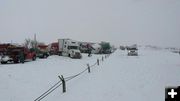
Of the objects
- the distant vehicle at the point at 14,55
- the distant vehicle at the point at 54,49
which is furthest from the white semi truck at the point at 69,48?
the distant vehicle at the point at 14,55

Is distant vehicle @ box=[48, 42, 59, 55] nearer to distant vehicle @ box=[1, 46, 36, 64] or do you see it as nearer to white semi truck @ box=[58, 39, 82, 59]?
white semi truck @ box=[58, 39, 82, 59]

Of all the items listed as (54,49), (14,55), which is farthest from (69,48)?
(14,55)

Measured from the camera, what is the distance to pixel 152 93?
38.7 feet

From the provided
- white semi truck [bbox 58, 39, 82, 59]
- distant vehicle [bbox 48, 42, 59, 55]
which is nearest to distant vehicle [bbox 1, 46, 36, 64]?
white semi truck [bbox 58, 39, 82, 59]

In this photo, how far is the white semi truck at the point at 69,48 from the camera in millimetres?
51219

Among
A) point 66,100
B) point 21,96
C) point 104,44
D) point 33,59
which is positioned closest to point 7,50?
point 33,59

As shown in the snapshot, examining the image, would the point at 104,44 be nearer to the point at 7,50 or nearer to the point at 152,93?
the point at 7,50

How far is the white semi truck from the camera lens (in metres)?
51.2

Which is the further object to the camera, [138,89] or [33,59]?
[33,59]

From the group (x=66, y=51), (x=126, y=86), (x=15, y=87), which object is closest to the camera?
(x=126, y=86)

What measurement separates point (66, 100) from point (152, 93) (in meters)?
4.15

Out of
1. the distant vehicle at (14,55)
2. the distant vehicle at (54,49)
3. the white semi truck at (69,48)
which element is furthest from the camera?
the distant vehicle at (54,49)

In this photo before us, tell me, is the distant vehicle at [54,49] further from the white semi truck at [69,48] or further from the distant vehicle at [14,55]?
the distant vehicle at [14,55]

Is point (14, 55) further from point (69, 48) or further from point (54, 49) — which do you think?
point (54, 49)
